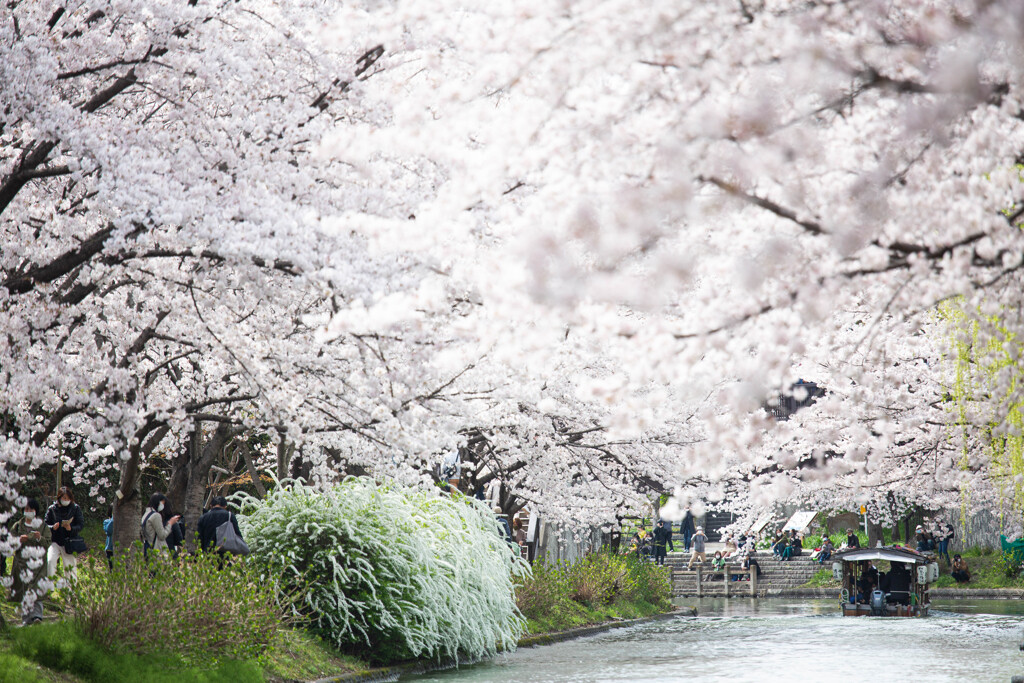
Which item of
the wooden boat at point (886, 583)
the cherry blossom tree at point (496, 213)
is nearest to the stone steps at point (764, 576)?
the wooden boat at point (886, 583)

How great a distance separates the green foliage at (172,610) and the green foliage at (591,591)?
30.1ft

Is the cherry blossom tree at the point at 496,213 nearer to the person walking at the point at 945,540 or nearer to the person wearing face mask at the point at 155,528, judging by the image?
the person wearing face mask at the point at 155,528

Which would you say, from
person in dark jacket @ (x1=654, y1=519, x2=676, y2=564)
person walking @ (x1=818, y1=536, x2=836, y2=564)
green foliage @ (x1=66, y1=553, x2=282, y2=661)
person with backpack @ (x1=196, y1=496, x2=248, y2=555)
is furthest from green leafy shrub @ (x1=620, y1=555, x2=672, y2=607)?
green foliage @ (x1=66, y1=553, x2=282, y2=661)

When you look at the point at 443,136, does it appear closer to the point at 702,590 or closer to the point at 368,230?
the point at 368,230

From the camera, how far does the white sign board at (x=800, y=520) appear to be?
174ft

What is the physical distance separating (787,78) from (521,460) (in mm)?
18304

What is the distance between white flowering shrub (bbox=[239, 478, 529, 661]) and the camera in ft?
45.9

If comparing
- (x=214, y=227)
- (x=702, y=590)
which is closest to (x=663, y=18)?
(x=214, y=227)

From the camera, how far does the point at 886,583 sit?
30.7 m

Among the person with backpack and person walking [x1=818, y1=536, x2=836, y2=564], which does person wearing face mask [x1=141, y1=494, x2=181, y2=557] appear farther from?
person walking [x1=818, y1=536, x2=836, y2=564]

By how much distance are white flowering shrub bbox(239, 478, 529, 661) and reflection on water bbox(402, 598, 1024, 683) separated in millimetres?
690

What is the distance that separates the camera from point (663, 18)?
17.1ft

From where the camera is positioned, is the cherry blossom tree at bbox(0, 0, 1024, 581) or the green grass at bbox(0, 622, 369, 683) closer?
the cherry blossom tree at bbox(0, 0, 1024, 581)

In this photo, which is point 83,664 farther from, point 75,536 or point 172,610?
point 75,536
